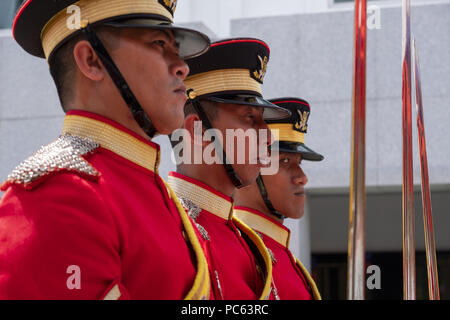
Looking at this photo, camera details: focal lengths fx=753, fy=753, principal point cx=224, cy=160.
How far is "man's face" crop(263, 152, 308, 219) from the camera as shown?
3596mm

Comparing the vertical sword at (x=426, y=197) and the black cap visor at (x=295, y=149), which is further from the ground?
the black cap visor at (x=295, y=149)

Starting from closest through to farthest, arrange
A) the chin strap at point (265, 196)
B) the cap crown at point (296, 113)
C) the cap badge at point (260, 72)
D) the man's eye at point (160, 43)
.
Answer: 1. the man's eye at point (160, 43)
2. the cap badge at point (260, 72)
3. the chin strap at point (265, 196)
4. the cap crown at point (296, 113)

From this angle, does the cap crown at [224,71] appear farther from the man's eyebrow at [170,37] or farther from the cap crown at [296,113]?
the cap crown at [296,113]

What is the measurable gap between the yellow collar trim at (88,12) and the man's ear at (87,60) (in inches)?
2.0

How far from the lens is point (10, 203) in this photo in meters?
1.53

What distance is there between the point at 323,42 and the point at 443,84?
1.20 m

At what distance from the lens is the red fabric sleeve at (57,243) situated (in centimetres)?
142

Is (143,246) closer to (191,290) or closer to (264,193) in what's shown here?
(191,290)

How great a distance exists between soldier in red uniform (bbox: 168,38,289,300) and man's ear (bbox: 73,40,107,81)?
74cm

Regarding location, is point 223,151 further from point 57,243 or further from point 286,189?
point 57,243

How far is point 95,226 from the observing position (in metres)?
1.52

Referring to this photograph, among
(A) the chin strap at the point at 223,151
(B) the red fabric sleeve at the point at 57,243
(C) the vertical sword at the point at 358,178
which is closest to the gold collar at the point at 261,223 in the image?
(A) the chin strap at the point at 223,151
